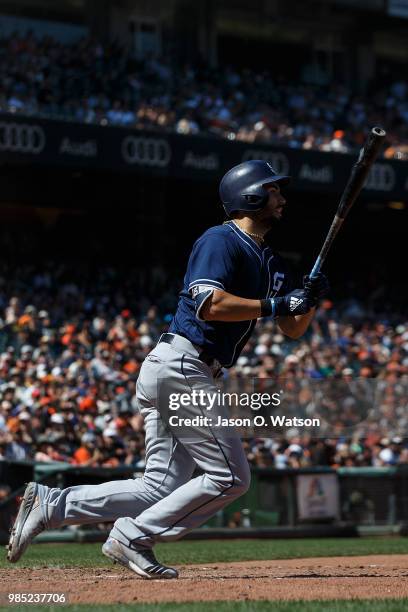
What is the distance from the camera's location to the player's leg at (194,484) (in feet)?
16.1

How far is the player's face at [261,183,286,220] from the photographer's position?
5219 mm

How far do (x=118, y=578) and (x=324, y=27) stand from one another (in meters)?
24.8

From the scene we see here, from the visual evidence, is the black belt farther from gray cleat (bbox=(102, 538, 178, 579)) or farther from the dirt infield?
the dirt infield

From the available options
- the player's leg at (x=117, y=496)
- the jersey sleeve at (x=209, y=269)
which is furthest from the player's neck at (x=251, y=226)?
the player's leg at (x=117, y=496)

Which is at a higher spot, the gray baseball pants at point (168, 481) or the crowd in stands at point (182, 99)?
the gray baseball pants at point (168, 481)

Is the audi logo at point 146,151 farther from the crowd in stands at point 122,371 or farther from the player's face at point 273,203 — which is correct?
the player's face at point 273,203

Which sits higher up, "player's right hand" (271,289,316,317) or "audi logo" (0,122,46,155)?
"player's right hand" (271,289,316,317)

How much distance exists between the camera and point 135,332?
17219 mm

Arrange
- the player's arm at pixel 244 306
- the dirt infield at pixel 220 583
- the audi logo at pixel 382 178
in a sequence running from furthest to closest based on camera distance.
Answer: the audi logo at pixel 382 178
the player's arm at pixel 244 306
the dirt infield at pixel 220 583

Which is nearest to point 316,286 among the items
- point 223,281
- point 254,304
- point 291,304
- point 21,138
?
point 291,304

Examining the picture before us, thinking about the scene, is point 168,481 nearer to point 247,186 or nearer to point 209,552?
point 247,186

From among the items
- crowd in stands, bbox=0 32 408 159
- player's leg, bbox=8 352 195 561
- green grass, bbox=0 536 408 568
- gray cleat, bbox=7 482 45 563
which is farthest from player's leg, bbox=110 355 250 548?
crowd in stands, bbox=0 32 408 159

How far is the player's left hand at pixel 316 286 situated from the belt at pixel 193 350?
0.53 m

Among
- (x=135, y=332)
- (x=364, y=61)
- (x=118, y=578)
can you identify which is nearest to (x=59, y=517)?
(x=118, y=578)
